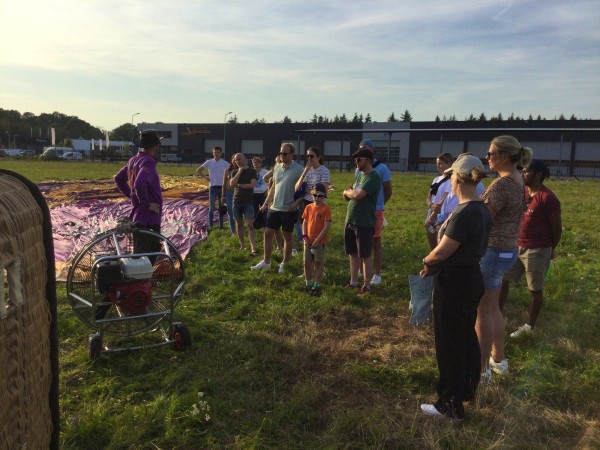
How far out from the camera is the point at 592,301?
576 cm

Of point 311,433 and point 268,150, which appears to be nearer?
point 311,433

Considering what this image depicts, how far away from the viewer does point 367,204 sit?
19.0 feet

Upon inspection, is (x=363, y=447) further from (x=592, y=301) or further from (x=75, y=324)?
(x=592, y=301)

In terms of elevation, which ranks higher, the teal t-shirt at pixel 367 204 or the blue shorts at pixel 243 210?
the teal t-shirt at pixel 367 204

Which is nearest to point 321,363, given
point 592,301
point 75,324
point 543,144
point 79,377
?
point 79,377

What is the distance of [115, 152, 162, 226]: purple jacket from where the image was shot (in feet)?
15.9

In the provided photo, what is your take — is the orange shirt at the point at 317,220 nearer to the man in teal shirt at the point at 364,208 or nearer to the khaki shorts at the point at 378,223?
the man in teal shirt at the point at 364,208

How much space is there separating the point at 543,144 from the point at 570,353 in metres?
46.4

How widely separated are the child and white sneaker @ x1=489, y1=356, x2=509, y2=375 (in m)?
2.33

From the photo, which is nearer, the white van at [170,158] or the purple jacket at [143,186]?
the purple jacket at [143,186]

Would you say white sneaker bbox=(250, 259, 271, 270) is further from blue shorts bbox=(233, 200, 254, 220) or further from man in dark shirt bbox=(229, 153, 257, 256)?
blue shorts bbox=(233, 200, 254, 220)

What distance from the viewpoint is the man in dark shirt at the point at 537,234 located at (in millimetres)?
4578

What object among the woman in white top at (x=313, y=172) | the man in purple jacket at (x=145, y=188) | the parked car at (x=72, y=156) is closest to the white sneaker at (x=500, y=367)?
the man in purple jacket at (x=145, y=188)

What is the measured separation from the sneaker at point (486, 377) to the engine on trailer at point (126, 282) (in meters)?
2.73
